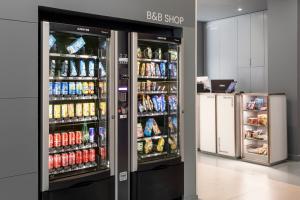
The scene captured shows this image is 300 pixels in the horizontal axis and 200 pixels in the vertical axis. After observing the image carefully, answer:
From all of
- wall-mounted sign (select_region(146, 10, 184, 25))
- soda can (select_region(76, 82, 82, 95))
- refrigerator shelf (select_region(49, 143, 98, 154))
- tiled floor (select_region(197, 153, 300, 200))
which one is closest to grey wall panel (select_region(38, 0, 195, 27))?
wall-mounted sign (select_region(146, 10, 184, 25))

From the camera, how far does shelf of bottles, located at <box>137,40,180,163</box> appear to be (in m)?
3.75

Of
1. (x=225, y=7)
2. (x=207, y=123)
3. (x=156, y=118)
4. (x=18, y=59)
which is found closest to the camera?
(x=18, y=59)

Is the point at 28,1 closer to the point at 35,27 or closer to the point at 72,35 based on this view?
the point at 35,27

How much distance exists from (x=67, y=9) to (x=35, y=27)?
0.36 metres

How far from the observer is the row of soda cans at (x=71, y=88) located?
308 centimetres

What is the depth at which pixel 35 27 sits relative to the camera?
2816 millimetres

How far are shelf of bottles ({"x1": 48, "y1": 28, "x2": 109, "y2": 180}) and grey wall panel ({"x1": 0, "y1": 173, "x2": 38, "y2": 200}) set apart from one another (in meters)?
0.20

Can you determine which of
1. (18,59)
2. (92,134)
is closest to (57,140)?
(92,134)

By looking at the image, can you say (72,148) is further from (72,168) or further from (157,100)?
(157,100)

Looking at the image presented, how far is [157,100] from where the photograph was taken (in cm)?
388

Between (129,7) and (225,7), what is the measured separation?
5.08 metres

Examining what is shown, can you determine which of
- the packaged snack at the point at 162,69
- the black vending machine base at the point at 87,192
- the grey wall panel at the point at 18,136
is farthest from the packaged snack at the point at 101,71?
the black vending machine base at the point at 87,192

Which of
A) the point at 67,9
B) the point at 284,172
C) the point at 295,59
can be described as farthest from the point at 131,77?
the point at 295,59

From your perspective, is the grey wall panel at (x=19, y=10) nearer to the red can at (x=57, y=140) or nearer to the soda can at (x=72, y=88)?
the soda can at (x=72, y=88)
